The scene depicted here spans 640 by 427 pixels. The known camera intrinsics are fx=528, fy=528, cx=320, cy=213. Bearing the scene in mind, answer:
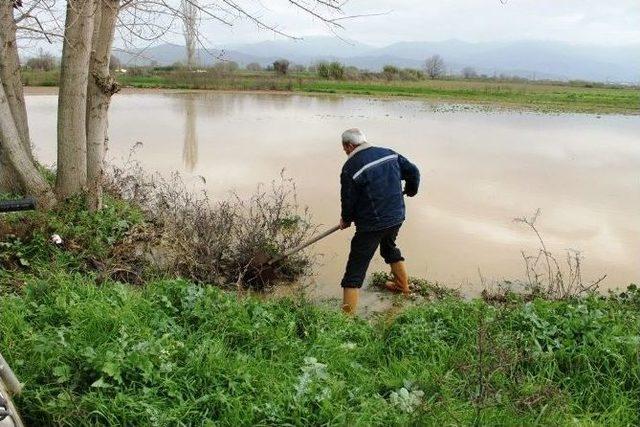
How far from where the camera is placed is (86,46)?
554 cm

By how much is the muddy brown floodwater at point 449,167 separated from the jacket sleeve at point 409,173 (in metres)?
1.24

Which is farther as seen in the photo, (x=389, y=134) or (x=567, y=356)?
(x=389, y=134)

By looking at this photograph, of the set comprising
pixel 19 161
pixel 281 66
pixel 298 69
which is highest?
pixel 298 69

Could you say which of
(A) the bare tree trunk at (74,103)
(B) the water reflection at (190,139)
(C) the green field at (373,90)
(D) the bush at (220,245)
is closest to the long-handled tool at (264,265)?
(D) the bush at (220,245)

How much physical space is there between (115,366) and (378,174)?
2.63 meters

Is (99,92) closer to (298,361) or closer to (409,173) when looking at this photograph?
(409,173)

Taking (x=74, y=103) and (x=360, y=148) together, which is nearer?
(x=360, y=148)

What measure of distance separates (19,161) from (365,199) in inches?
149

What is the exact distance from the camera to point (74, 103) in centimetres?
564

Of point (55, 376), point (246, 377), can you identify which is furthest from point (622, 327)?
point (55, 376)

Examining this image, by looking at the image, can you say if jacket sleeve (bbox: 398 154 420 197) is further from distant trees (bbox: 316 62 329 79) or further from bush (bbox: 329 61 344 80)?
distant trees (bbox: 316 62 329 79)

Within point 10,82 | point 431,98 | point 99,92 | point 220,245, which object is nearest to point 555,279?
point 220,245

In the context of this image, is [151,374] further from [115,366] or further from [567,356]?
[567,356]

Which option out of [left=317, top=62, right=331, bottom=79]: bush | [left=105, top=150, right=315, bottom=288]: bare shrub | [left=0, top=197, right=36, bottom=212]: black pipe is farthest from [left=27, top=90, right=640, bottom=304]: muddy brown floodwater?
[left=317, top=62, right=331, bottom=79]: bush
